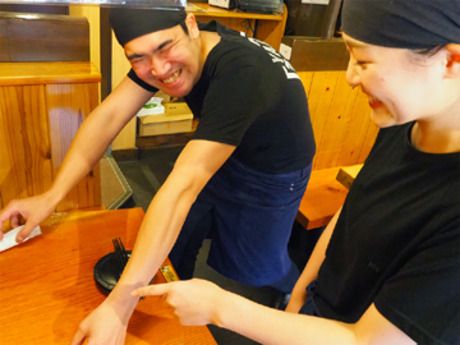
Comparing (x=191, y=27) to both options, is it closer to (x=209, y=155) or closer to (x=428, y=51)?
(x=209, y=155)

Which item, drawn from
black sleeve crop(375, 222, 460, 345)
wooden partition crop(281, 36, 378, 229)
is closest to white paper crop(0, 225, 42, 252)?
black sleeve crop(375, 222, 460, 345)

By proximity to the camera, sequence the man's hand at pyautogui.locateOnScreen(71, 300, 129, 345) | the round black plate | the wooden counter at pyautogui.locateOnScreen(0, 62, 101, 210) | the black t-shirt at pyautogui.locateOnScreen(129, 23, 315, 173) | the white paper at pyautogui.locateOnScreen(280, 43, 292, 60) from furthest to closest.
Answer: the white paper at pyautogui.locateOnScreen(280, 43, 292, 60) → the wooden counter at pyautogui.locateOnScreen(0, 62, 101, 210) → the black t-shirt at pyautogui.locateOnScreen(129, 23, 315, 173) → the round black plate → the man's hand at pyautogui.locateOnScreen(71, 300, 129, 345)

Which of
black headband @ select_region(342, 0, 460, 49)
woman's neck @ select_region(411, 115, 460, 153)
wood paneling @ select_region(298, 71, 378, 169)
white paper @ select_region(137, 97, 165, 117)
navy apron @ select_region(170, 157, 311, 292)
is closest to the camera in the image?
black headband @ select_region(342, 0, 460, 49)

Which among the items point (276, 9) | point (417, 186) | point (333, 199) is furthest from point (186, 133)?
point (417, 186)

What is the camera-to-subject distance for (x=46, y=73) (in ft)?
3.61

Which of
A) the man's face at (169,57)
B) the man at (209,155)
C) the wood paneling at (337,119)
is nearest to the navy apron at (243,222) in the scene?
the man at (209,155)

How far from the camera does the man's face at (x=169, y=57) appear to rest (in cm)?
97

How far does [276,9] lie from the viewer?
2773 mm

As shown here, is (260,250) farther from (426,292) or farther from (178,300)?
(426,292)

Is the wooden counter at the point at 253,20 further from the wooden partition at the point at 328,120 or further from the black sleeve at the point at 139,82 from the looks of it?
the black sleeve at the point at 139,82

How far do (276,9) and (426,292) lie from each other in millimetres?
2561

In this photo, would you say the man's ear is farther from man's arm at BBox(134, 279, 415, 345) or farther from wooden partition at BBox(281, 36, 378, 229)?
wooden partition at BBox(281, 36, 378, 229)

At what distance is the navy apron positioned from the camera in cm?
137

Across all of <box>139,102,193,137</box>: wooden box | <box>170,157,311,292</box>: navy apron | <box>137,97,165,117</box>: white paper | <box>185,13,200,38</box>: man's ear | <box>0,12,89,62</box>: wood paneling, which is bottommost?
<box>139,102,193,137</box>: wooden box
